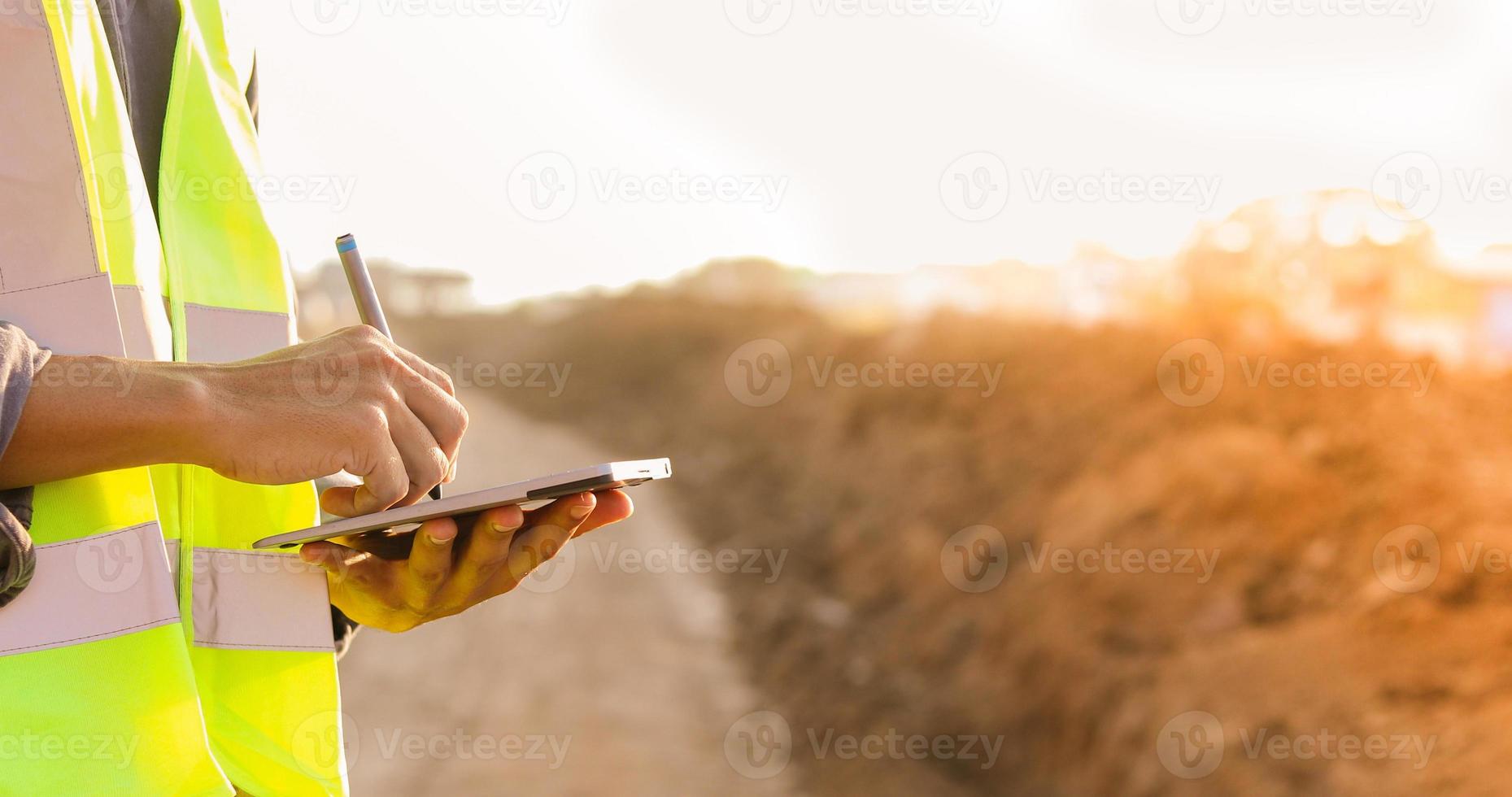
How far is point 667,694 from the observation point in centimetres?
652

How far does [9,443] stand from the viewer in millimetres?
973

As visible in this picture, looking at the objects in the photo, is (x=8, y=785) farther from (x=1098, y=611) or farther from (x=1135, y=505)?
(x=1135, y=505)
